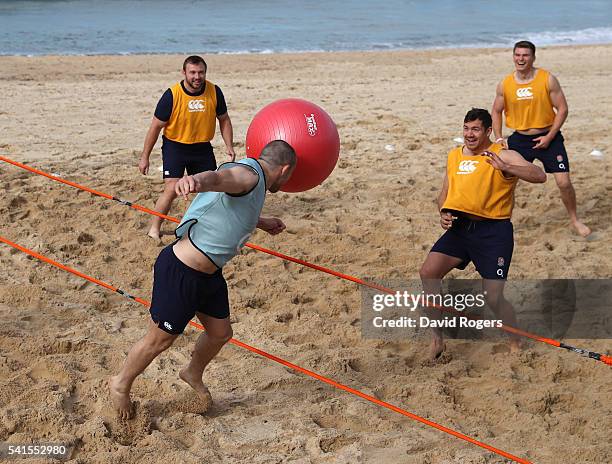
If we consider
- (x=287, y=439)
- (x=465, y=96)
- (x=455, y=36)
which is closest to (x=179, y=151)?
(x=287, y=439)

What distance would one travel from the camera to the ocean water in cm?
2359

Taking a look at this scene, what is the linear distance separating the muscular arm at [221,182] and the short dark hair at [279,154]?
247 mm

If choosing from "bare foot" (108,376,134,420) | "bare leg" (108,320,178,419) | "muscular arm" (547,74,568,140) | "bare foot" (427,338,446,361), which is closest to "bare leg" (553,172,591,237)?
"muscular arm" (547,74,568,140)

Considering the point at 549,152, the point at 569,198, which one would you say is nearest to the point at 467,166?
the point at 549,152

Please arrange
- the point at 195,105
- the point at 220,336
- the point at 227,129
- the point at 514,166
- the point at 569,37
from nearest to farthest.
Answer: the point at 220,336, the point at 514,166, the point at 195,105, the point at 227,129, the point at 569,37

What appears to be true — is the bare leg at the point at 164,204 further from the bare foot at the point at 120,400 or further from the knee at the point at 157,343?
the knee at the point at 157,343

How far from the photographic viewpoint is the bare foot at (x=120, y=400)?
4.70 m

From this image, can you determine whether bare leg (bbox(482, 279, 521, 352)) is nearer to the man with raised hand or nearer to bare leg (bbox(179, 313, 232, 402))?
the man with raised hand

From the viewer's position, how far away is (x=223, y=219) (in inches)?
172

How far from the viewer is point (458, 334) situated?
20.6 feet

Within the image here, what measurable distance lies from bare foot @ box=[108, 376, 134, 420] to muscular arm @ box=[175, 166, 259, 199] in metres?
1.40

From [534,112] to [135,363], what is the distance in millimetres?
4958

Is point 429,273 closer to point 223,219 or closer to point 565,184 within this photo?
point 223,219

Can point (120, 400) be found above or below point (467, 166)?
below
